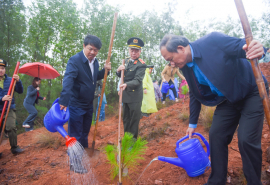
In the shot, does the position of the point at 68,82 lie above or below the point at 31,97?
above

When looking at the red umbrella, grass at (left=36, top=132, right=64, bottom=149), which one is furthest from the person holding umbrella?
grass at (left=36, top=132, right=64, bottom=149)

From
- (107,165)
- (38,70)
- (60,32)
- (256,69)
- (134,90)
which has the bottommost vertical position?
(107,165)

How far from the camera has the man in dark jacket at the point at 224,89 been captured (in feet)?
5.11

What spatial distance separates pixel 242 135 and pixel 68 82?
7.77ft

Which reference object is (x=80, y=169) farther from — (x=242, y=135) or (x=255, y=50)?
(x=255, y=50)

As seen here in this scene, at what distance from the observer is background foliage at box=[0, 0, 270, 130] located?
9.82 metres

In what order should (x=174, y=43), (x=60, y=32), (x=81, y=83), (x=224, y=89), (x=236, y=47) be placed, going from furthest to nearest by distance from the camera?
(x=60, y=32) < (x=81, y=83) < (x=174, y=43) < (x=224, y=89) < (x=236, y=47)

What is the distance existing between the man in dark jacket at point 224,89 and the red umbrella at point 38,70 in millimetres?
5618

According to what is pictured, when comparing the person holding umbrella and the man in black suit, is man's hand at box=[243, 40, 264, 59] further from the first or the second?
the person holding umbrella

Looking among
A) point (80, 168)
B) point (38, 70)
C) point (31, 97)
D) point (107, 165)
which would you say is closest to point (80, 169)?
point (80, 168)

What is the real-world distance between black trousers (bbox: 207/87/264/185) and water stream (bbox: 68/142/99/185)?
1713mm

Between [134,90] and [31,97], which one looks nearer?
[134,90]

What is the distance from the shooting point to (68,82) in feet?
8.63

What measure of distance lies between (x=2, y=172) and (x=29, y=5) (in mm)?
12341
